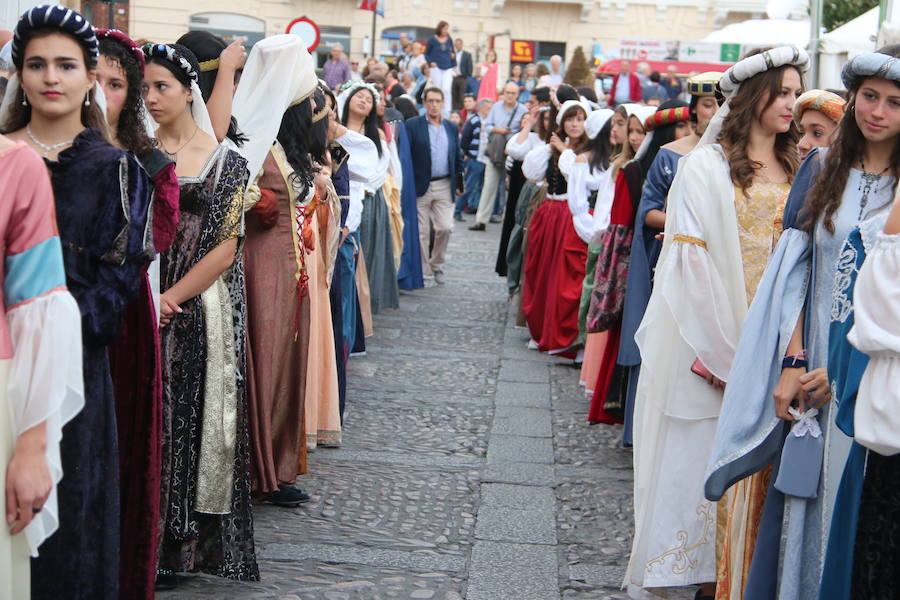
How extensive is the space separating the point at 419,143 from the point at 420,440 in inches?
231

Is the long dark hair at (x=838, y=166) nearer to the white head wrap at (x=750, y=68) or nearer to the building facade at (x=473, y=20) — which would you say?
the white head wrap at (x=750, y=68)

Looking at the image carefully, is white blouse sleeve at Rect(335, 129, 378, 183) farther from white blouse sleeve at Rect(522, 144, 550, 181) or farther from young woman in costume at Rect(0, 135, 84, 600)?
young woman in costume at Rect(0, 135, 84, 600)

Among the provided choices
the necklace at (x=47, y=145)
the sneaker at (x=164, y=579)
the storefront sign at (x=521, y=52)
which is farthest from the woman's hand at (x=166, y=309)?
the storefront sign at (x=521, y=52)

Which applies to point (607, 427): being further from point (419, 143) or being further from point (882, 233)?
point (419, 143)

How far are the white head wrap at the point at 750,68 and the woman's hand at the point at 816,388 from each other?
133 centimetres

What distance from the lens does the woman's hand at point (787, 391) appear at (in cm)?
359

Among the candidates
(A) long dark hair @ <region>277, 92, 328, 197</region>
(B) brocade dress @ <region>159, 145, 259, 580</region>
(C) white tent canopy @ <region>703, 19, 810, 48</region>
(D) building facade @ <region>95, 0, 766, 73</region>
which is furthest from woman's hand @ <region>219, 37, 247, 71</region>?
(D) building facade @ <region>95, 0, 766, 73</region>

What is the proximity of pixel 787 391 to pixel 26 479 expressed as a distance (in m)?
2.04

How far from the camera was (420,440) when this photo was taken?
6.94 metres

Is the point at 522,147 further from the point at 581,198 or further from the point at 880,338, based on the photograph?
the point at 880,338

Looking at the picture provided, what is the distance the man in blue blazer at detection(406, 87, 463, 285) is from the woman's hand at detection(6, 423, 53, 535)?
32.0 ft

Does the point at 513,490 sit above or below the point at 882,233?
below

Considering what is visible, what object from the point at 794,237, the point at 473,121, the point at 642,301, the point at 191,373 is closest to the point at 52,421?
the point at 191,373

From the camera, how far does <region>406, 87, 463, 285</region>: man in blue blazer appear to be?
12.4m
